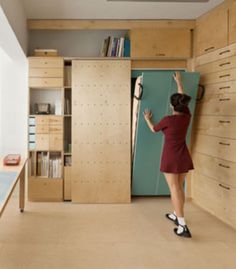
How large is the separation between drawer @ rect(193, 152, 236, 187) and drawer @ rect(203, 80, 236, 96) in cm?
81

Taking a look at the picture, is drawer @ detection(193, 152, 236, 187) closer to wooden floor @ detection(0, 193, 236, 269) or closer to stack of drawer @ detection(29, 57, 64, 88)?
wooden floor @ detection(0, 193, 236, 269)

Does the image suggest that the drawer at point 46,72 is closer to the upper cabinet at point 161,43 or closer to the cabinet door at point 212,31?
the upper cabinet at point 161,43

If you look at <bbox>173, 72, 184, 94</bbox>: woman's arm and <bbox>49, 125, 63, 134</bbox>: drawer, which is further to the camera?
<bbox>49, 125, 63, 134</bbox>: drawer

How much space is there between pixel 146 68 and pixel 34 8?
5.59 ft

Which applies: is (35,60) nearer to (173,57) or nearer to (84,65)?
(84,65)

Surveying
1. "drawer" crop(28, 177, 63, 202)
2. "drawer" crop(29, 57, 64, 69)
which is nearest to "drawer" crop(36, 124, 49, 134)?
"drawer" crop(28, 177, 63, 202)

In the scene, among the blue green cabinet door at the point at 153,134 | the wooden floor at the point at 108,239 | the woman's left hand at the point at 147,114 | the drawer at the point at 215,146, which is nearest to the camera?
the wooden floor at the point at 108,239

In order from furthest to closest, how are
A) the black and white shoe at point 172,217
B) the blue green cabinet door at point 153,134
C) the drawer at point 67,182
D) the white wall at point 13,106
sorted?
1. the white wall at point 13,106
2. the drawer at point 67,182
3. the blue green cabinet door at point 153,134
4. the black and white shoe at point 172,217

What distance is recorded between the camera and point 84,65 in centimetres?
455

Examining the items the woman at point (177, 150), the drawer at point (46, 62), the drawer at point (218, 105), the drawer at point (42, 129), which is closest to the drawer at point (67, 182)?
the drawer at point (42, 129)

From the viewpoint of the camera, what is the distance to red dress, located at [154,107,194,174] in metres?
3.54

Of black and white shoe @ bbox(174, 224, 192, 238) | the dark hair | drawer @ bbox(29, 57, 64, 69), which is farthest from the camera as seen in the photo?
drawer @ bbox(29, 57, 64, 69)

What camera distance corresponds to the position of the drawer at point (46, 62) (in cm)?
454

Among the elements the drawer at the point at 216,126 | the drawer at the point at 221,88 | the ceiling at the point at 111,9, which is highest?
the ceiling at the point at 111,9
